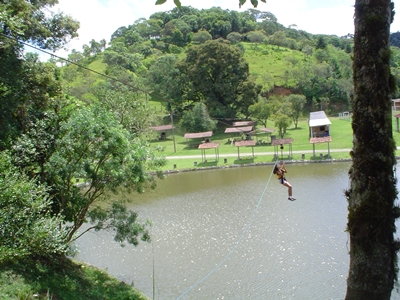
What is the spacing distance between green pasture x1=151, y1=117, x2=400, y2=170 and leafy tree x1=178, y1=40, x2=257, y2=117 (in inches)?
119

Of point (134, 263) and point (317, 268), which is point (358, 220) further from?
point (134, 263)

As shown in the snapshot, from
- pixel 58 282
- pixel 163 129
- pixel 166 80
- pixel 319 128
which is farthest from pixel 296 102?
pixel 58 282

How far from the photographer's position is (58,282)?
34.3ft

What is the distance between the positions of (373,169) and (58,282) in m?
9.63

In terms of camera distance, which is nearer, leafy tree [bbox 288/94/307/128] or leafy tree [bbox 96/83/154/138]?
leafy tree [bbox 96/83/154/138]

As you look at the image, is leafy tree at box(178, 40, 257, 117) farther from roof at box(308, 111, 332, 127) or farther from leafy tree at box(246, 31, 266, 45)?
leafy tree at box(246, 31, 266, 45)

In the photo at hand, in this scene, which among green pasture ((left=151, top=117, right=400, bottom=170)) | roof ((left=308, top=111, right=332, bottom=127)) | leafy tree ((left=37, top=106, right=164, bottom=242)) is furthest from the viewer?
roof ((left=308, top=111, right=332, bottom=127))

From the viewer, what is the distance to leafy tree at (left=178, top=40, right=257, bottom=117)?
4553cm

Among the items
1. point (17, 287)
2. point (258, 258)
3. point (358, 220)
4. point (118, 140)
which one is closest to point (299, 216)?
point (258, 258)

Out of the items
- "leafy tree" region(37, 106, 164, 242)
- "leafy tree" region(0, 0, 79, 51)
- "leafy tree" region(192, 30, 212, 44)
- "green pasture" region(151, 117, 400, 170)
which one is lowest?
"green pasture" region(151, 117, 400, 170)

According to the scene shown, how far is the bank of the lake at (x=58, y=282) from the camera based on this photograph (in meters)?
8.72

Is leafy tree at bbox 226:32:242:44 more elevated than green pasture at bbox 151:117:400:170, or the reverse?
leafy tree at bbox 226:32:242:44

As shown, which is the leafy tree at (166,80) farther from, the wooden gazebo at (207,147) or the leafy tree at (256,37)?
the leafy tree at (256,37)

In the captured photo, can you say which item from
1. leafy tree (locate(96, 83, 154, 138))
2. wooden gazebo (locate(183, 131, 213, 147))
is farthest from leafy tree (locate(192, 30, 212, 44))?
leafy tree (locate(96, 83, 154, 138))
